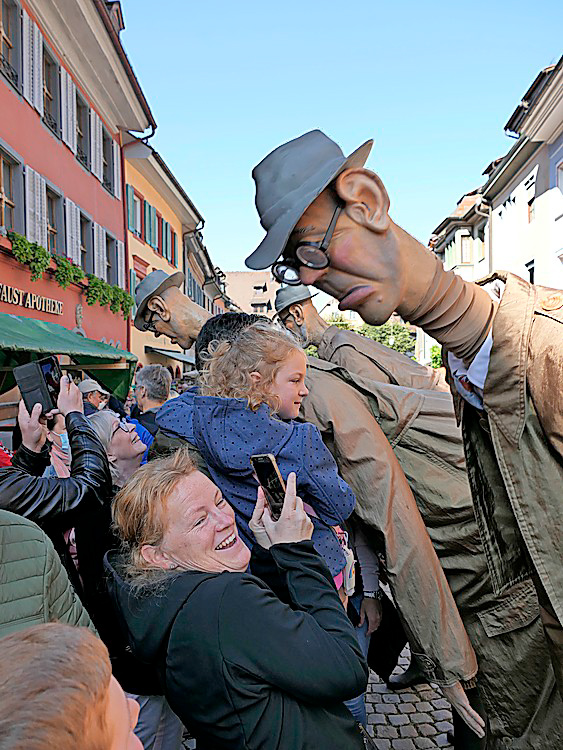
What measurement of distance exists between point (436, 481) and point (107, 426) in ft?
5.05

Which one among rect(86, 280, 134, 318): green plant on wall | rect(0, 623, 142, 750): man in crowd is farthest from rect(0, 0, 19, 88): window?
rect(0, 623, 142, 750): man in crowd

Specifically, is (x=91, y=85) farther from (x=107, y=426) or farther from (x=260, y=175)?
(x=260, y=175)

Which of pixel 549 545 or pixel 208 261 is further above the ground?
pixel 208 261

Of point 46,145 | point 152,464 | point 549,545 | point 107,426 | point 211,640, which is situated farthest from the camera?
point 46,145

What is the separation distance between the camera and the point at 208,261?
33656 mm

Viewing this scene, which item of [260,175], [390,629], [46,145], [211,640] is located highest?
[46,145]

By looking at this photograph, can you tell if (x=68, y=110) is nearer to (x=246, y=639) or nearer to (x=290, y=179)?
(x=290, y=179)

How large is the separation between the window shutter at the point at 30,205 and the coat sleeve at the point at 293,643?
9.79 metres

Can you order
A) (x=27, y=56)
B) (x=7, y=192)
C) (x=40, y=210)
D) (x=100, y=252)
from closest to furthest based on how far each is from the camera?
(x=7, y=192) < (x=27, y=56) < (x=40, y=210) < (x=100, y=252)

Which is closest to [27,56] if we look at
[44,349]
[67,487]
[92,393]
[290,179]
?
[44,349]

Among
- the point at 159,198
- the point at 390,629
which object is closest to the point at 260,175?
the point at 390,629

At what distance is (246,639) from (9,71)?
10.8 metres

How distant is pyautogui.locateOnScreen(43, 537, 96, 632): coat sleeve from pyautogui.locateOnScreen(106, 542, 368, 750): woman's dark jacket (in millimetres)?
209

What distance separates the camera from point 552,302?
143 cm
